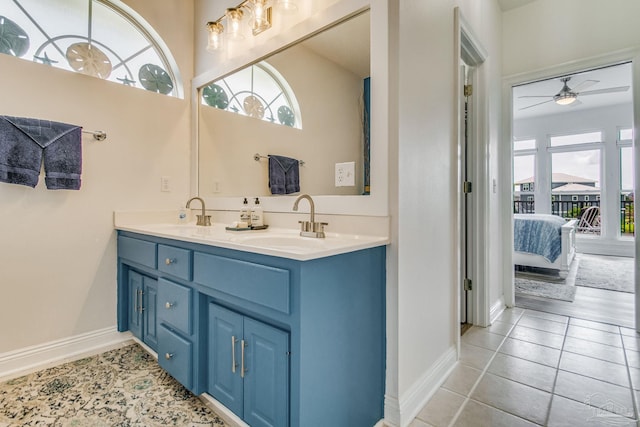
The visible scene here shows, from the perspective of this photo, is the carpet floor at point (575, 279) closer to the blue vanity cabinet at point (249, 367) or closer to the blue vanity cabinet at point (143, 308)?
the blue vanity cabinet at point (249, 367)

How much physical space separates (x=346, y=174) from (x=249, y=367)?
0.98 metres

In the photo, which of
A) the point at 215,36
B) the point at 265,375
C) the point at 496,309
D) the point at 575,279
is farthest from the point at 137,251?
the point at 575,279

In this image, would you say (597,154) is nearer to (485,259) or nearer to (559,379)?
(485,259)

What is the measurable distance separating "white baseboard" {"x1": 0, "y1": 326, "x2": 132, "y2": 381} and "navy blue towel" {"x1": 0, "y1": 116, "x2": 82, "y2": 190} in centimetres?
98

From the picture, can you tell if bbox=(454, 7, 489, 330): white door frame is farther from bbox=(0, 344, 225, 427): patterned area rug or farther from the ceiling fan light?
the ceiling fan light

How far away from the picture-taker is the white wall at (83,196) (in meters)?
1.82

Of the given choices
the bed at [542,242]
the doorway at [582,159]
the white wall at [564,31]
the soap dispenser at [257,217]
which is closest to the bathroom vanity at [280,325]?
the soap dispenser at [257,217]

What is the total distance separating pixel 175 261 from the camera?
1.61 m

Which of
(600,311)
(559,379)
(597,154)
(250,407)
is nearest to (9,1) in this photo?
(250,407)

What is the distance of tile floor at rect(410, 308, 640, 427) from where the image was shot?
1432mm

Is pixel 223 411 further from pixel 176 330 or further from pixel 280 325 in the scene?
pixel 280 325

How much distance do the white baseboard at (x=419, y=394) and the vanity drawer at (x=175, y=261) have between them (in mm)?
1126

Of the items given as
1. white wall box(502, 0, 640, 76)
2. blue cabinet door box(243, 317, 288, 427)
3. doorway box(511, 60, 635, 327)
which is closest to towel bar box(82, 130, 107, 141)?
blue cabinet door box(243, 317, 288, 427)

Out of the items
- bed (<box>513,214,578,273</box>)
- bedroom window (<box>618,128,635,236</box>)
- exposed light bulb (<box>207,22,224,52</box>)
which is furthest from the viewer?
bedroom window (<box>618,128,635,236</box>)
